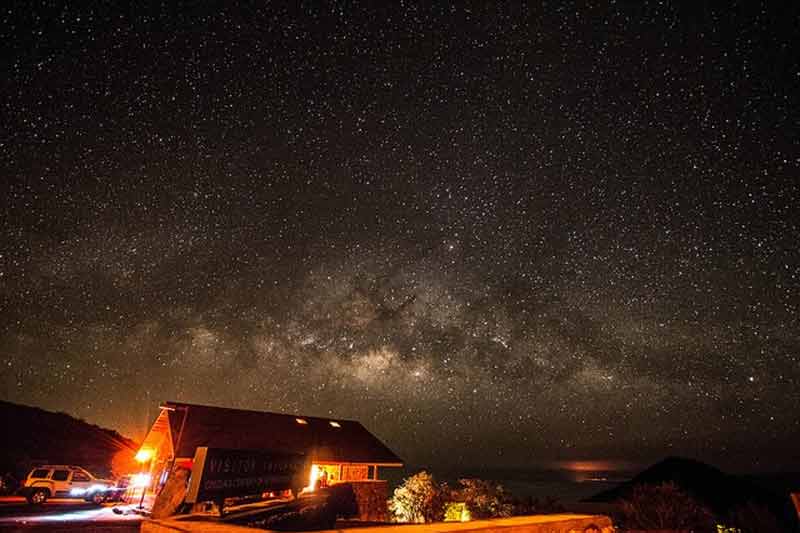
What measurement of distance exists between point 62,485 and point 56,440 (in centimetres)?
4614

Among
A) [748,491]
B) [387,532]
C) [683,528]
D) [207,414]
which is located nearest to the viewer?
[387,532]

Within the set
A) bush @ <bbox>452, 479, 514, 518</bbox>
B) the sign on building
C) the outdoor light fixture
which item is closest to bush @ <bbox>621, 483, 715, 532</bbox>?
bush @ <bbox>452, 479, 514, 518</bbox>

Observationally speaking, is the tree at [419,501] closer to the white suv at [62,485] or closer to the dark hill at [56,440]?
the white suv at [62,485]

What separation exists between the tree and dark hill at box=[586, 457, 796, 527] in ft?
38.2

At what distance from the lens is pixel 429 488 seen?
18.2m

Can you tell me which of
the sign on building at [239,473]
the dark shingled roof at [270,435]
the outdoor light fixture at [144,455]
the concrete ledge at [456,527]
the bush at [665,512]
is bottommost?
the bush at [665,512]

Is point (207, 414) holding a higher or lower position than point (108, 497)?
higher

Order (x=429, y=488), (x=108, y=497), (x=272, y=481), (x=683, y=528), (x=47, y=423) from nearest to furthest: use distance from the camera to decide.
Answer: (x=272, y=481) < (x=683, y=528) < (x=429, y=488) < (x=108, y=497) < (x=47, y=423)

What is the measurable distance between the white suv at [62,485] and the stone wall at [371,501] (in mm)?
13433

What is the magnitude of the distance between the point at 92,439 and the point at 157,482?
172 feet

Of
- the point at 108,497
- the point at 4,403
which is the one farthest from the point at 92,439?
the point at 108,497

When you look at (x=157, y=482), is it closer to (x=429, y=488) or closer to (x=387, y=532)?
(x=429, y=488)

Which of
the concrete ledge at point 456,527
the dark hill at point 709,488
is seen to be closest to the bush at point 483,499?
the dark hill at point 709,488

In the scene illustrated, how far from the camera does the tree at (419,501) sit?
17469mm
